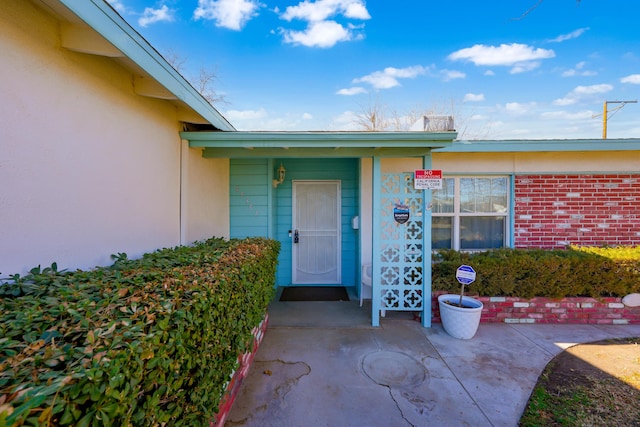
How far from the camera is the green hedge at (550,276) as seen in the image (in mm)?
4156

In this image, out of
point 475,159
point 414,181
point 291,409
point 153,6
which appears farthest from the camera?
point 153,6

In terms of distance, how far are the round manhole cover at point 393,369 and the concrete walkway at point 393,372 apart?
0.03 ft

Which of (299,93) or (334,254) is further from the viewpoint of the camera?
(299,93)

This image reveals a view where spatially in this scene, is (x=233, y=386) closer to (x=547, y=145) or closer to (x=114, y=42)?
(x=114, y=42)

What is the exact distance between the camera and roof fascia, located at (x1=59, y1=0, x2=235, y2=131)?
173cm

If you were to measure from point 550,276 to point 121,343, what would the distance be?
16.8ft

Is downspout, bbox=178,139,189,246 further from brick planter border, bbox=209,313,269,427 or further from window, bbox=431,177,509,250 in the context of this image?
window, bbox=431,177,509,250

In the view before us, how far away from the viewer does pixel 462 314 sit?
12.1 feet

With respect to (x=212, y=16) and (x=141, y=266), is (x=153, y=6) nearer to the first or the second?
(x=212, y=16)

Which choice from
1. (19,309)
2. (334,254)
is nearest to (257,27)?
(334,254)

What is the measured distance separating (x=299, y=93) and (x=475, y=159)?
7.66m

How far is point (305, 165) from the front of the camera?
19.1 feet

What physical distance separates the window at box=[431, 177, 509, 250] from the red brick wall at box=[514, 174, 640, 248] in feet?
0.83

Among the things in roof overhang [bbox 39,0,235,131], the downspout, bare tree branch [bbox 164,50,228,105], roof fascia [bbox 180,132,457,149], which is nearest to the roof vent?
roof fascia [bbox 180,132,457,149]
